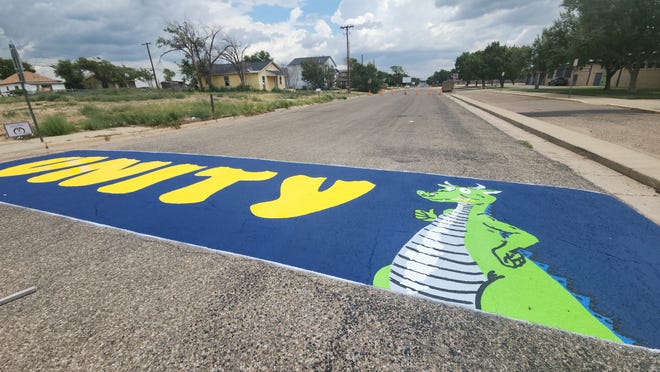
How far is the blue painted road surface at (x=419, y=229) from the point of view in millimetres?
2182

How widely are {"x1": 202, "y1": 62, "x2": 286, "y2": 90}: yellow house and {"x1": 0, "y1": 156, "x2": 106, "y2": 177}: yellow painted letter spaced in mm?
54272

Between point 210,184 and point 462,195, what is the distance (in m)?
4.08

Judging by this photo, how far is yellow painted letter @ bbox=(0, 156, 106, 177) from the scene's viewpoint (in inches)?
250

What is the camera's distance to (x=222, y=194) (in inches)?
179

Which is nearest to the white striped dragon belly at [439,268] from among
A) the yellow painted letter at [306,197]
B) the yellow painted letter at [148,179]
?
the yellow painted letter at [306,197]

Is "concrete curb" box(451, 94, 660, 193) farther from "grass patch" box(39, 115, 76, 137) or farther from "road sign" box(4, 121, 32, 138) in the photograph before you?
"road sign" box(4, 121, 32, 138)

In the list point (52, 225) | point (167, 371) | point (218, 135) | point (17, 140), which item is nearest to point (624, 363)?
point (167, 371)

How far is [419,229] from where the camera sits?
323 centimetres

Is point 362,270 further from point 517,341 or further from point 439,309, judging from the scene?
point 517,341

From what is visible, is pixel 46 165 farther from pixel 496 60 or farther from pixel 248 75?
pixel 496 60

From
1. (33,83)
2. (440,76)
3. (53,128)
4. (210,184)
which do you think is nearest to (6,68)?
(33,83)

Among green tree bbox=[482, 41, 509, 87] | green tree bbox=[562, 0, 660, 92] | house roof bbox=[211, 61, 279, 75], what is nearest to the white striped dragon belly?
green tree bbox=[562, 0, 660, 92]

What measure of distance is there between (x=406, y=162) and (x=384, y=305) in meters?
4.49

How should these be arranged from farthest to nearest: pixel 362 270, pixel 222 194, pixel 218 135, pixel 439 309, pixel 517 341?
pixel 218 135 → pixel 222 194 → pixel 362 270 → pixel 439 309 → pixel 517 341
